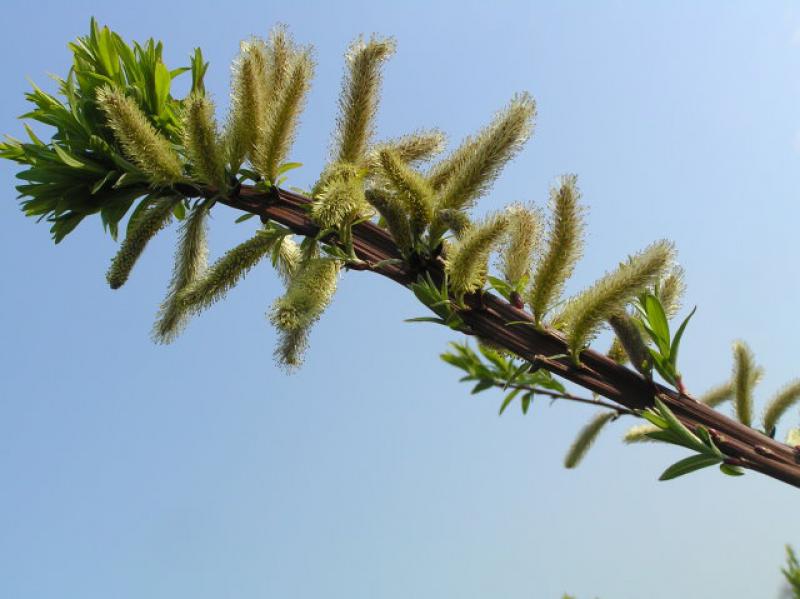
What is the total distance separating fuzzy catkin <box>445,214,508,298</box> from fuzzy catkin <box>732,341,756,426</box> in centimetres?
162

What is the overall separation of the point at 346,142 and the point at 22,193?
70.3 inches

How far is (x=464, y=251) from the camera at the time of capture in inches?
96.2

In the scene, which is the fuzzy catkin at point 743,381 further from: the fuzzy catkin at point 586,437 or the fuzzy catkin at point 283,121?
the fuzzy catkin at point 283,121

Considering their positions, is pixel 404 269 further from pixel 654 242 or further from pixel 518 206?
pixel 654 242

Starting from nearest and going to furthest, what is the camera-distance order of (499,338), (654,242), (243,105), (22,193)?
(654,242) → (499,338) → (243,105) → (22,193)

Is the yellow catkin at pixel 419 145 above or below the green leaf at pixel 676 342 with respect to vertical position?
above

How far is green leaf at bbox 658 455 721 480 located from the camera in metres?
2.54

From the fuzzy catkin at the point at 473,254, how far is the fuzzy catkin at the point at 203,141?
1.07m

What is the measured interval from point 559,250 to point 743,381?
1511 mm

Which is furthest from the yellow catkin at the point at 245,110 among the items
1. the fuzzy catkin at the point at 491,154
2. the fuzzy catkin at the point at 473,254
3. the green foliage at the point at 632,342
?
the green foliage at the point at 632,342

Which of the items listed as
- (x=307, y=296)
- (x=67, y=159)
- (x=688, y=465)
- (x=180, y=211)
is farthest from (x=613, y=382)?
(x=67, y=159)

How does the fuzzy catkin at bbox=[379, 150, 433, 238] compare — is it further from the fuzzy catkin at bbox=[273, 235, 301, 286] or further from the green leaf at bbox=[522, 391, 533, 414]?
the fuzzy catkin at bbox=[273, 235, 301, 286]

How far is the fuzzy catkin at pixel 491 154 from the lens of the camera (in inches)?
102

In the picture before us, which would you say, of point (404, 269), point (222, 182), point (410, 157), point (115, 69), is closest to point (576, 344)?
point (404, 269)
